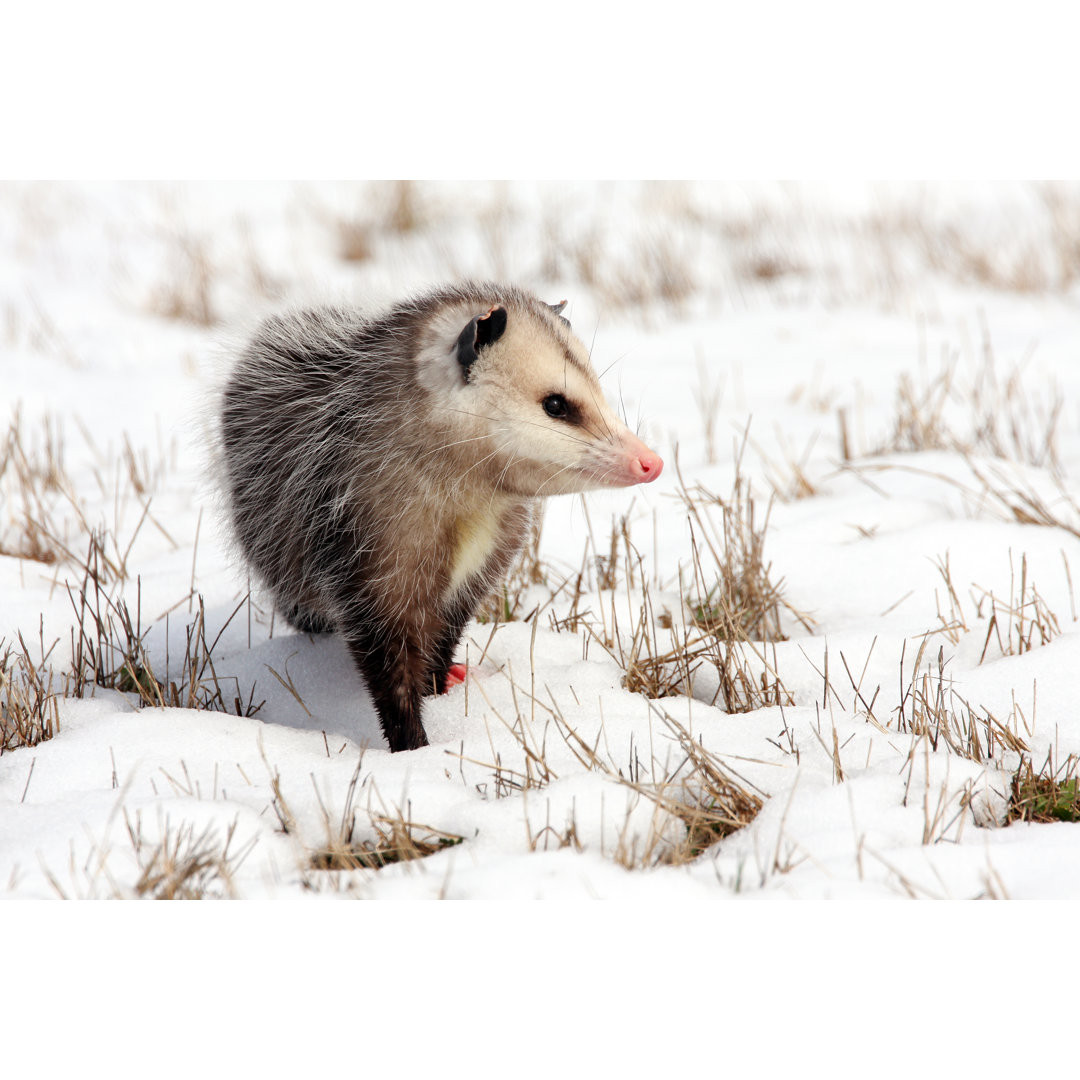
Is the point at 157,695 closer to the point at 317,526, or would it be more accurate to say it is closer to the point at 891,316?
the point at 317,526

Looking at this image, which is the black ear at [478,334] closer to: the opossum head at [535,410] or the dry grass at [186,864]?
the opossum head at [535,410]

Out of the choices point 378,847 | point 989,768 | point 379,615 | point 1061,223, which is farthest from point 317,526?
point 1061,223

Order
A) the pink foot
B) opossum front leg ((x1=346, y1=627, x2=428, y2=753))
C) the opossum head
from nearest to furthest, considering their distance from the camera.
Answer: the opossum head → opossum front leg ((x1=346, y1=627, x2=428, y2=753)) → the pink foot

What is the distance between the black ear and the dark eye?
196 mm

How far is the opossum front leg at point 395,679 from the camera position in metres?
2.80

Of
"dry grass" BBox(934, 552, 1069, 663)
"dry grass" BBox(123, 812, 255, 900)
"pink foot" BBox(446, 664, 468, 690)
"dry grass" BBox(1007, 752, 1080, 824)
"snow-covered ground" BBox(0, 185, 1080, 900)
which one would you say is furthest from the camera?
"pink foot" BBox(446, 664, 468, 690)

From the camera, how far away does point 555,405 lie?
2.63 metres

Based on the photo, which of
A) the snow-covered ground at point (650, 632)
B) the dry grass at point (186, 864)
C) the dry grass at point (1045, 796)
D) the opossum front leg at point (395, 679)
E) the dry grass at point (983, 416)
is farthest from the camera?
the dry grass at point (983, 416)

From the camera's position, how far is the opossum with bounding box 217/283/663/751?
263cm

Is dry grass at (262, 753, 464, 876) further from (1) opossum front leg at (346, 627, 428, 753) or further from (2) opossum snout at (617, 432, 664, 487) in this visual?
(2) opossum snout at (617, 432, 664, 487)

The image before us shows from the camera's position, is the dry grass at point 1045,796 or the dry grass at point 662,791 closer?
the dry grass at point 662,791

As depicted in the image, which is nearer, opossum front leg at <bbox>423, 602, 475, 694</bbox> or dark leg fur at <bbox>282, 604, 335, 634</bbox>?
opossum front leg at <bbox>423, 602, 475, 694</bbox>

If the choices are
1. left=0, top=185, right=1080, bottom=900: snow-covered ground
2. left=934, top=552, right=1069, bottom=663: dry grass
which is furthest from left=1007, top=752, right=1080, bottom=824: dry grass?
left=934, top=552, right=1069, bottom=663: dry grass

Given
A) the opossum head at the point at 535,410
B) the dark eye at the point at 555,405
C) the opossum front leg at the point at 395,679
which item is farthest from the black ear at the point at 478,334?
the opossum front leg at the point at 395,679
